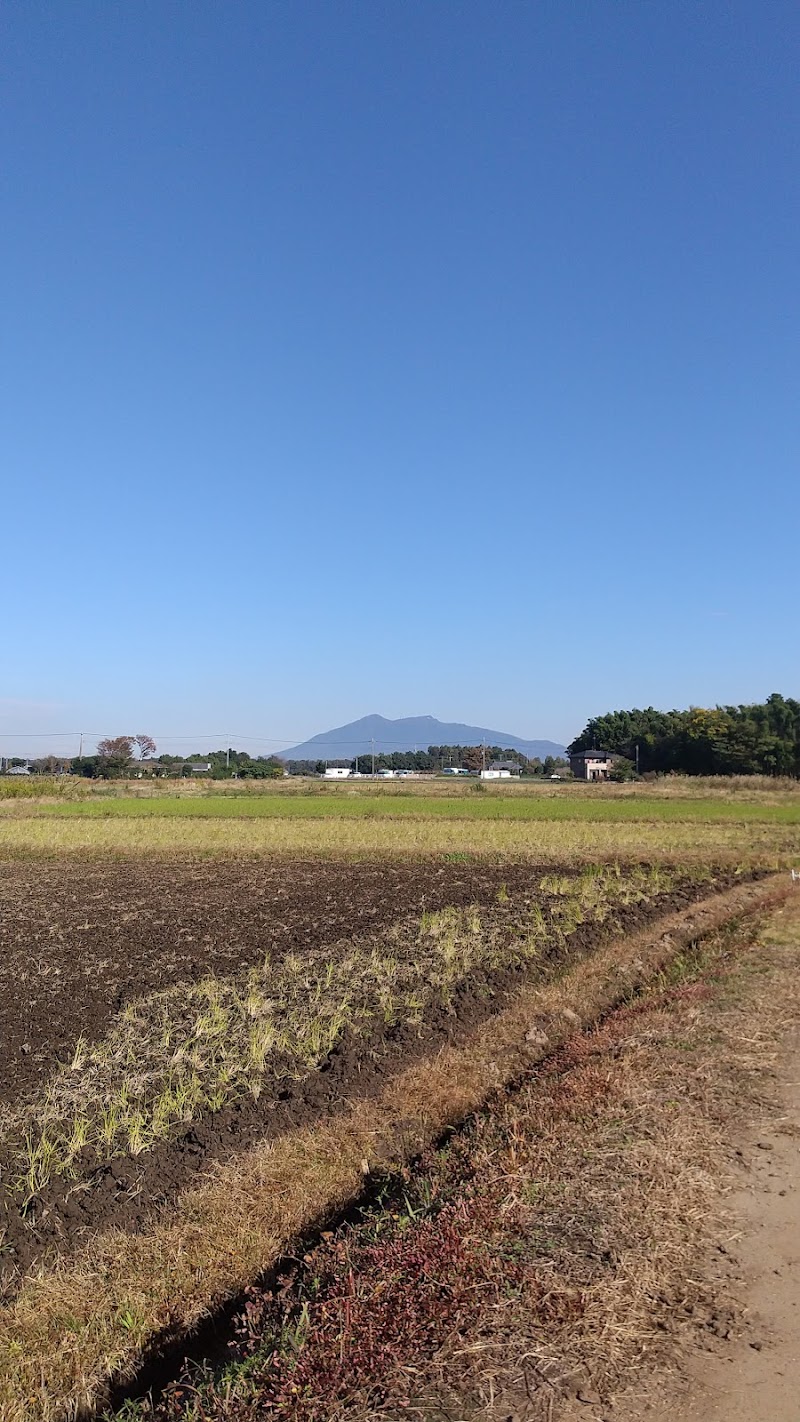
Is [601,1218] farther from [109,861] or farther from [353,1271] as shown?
[109,861]

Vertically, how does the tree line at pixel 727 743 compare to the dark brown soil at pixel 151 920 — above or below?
above

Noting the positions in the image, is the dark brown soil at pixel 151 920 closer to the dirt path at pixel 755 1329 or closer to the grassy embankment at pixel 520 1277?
the grassy embankment at pixel 520 1277

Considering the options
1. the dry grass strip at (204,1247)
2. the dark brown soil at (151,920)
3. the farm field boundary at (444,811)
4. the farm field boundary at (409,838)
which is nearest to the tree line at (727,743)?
the farm field boundary at (444,811)

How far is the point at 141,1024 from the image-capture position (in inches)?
334

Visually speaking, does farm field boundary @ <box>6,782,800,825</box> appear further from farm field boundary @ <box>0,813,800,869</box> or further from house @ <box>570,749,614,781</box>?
house @ <box>570,749,614,781</box>

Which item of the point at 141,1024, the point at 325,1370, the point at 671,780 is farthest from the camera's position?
the point at 671,780

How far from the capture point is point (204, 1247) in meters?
4.57

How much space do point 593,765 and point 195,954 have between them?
11470 centimetres

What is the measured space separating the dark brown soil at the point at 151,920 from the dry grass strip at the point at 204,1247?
2.44 m

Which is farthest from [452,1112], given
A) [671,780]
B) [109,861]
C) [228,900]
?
[671,780]

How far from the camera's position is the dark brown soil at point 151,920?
9.11m

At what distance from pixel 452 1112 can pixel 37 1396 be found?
345 centimetres

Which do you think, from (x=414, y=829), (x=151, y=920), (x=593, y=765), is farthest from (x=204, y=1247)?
(x=593, y=765)

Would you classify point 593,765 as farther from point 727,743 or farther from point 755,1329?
point 755,1329
